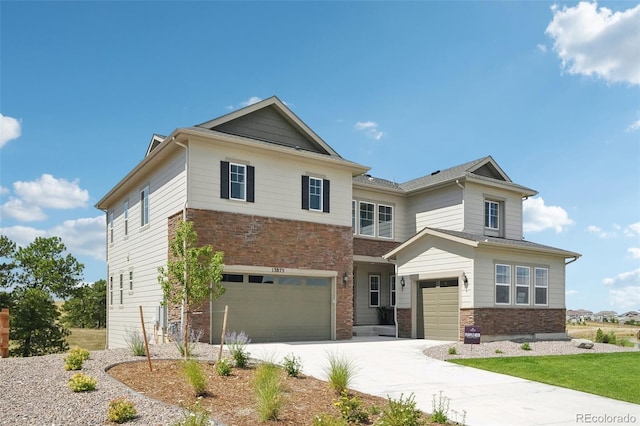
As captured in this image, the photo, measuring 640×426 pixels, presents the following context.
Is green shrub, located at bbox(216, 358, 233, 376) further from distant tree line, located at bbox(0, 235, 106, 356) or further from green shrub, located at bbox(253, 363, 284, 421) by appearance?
distant tree line, located at bbox(0, 235, 106, 356)

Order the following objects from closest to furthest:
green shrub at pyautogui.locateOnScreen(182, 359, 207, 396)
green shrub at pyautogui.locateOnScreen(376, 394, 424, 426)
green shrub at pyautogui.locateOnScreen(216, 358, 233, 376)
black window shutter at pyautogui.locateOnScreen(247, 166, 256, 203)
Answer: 1. green shrub at pyautogui.locateOnScreen(376, 394, 424, 426)
2. green shrub at pyautogui.locateOnScreen(182, 359, 207, 396)
3. green shrub at pyautogui.locateOnScreen(216, 358, 233, 376)
4. black window shutter at pyautogui.locateOnScreen(247, 166, 256, 203)

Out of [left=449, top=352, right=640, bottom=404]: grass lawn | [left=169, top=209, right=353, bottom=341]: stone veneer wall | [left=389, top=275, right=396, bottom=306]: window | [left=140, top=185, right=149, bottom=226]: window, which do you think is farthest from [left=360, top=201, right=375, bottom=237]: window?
[left=449, top=352, right=640, bottom=404]: grass lawn

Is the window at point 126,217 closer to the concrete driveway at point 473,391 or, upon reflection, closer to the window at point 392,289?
the concrete driveway at point 473,391

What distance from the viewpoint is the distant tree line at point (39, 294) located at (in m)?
29.0

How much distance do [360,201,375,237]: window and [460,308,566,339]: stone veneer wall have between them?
6.07 meters

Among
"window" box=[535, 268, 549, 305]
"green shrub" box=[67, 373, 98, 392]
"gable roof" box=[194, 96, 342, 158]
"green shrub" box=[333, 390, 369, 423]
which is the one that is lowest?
"green shrub" box=[333, 390, 369, 423]

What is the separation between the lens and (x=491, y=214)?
2370 centimetres

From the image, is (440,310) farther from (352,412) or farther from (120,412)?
(120,412)

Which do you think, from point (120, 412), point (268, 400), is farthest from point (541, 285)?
point (120, 412)

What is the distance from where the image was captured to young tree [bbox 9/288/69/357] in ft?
94.2

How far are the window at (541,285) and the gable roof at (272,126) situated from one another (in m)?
9.05

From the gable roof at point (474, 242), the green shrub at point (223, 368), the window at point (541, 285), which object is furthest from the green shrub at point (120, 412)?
the window at point (541, 285)

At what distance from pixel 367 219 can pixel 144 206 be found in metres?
9.35

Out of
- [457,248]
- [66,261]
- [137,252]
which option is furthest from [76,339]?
[457,248]
